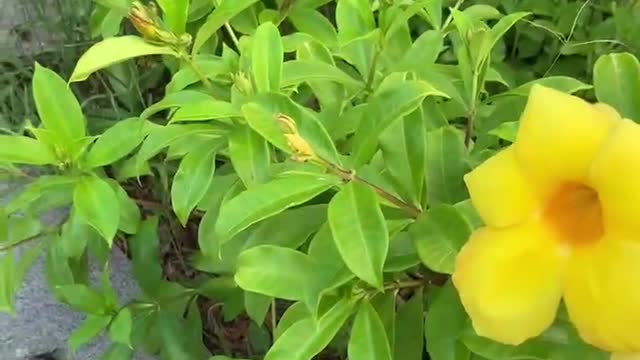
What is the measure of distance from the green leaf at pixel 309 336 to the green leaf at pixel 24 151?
380 mm

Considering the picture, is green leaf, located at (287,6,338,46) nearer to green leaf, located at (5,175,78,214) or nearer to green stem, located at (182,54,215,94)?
green stem, located at (182,54,215,94)

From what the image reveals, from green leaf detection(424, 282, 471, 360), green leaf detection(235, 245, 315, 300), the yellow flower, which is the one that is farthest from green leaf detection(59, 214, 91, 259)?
the yellow flower

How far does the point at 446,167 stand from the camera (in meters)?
1.00

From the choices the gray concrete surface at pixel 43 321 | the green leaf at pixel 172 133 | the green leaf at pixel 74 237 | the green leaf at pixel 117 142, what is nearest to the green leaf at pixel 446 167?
the green leaf at pixel 172 133

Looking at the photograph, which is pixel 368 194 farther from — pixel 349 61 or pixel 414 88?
pixel 349 61

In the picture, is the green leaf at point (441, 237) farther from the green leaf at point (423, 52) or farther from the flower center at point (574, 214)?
the green leaf at point (423, 52)

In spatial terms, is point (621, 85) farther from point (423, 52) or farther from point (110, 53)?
point (110, 53)

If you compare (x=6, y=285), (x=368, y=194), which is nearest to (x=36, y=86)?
(x=6, y=285)

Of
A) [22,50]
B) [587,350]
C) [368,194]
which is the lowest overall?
[22,50]

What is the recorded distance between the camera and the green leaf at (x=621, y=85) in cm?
95

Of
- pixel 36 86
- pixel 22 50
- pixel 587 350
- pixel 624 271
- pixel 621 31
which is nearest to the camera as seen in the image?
pixel 624 271

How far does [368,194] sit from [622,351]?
26 cm

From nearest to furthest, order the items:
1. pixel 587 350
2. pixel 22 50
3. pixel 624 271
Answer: pixel 624 271, pixel 587 350, pixel 22 50

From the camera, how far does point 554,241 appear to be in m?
0.80
